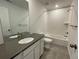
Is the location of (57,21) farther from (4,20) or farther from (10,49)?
(10,49)

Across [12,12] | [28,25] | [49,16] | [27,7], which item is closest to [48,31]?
[49,16]

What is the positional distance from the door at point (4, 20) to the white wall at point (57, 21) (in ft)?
9.75

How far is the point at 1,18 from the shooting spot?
1335 millimetres

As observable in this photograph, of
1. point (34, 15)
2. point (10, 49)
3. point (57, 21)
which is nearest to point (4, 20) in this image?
point (10, 49)

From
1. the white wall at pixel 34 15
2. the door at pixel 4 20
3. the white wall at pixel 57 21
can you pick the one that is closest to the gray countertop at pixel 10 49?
the door at pixel 4 20

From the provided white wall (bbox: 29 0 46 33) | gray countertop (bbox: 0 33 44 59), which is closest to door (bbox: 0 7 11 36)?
gray countertop (bbox: 0 33 44 59)

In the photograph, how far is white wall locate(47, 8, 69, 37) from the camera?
345 cm

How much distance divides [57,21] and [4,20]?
310 centimetres

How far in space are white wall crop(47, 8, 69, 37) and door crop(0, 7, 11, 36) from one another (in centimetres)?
297

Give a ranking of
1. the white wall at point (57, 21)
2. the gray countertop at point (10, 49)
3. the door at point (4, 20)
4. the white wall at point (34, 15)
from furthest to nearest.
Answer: the white wall at point (57, 21), the white wall at point (34, 15), the door at point (4, 20), the gray countertop at point (10, 49)

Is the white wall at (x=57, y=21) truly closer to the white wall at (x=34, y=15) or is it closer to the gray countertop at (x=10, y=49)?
the white wall at (x=34, y=15)

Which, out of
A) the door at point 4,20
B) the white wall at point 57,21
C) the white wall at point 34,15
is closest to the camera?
the door at point 4,20

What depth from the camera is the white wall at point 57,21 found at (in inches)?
136

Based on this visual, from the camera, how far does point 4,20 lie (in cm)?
141
